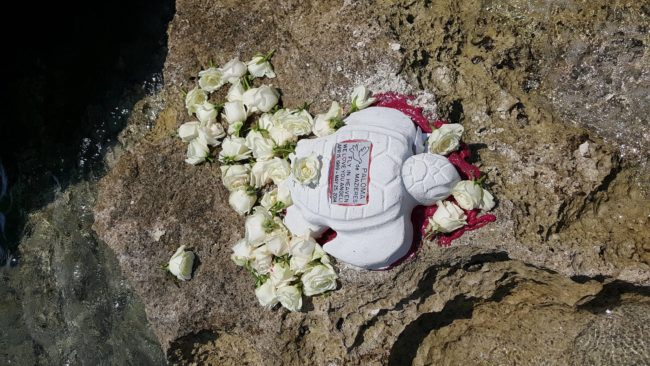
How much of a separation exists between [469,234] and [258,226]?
3.48 ft

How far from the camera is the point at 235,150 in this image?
137 inches

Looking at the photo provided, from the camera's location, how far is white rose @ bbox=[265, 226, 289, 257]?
10.8 ft

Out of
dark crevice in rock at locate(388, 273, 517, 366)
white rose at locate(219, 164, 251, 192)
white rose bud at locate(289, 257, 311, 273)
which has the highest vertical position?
white rose at locate(219, 164, 251, 192)

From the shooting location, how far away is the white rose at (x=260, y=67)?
3.61 metres

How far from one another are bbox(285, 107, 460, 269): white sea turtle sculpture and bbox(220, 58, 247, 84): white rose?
73 cm

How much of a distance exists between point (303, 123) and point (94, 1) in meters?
2.11

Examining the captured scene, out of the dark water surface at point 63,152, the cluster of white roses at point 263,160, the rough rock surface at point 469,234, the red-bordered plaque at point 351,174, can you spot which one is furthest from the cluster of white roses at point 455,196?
the dark water surface at point 63,152

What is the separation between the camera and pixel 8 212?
14.8ft

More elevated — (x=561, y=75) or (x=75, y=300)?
(x=561, y=75)

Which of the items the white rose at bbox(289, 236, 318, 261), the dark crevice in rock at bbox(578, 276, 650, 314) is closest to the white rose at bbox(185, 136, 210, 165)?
the white rose at bbox(289, 236, 318, 261)

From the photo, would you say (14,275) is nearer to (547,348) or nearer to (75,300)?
(75,300)

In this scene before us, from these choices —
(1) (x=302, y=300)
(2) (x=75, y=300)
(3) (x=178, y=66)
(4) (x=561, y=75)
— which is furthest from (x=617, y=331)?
(2) (x=75, y=300)

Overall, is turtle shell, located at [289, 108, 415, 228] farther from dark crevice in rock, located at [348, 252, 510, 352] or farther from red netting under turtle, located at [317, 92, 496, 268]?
dark crevice in rock, located at [348, 252, 510, 352]

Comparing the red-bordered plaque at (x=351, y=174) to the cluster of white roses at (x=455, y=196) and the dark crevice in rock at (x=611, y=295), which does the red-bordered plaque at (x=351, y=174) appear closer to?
the cluster of white roses at (x=455, y=196)
